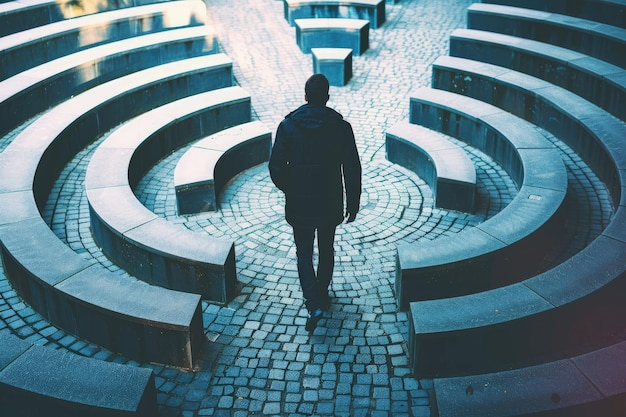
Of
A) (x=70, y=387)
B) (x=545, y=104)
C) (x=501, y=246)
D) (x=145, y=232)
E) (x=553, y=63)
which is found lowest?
(x=70, y=387)

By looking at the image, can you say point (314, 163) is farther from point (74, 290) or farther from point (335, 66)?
point (335, 66)

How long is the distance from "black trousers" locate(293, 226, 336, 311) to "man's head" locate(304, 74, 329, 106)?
1081 millimetres

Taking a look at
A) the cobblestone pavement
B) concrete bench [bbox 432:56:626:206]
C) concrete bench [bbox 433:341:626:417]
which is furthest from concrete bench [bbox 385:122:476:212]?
concrete bench [bbox 433:341:626:417]

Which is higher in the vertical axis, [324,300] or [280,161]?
[280,161]

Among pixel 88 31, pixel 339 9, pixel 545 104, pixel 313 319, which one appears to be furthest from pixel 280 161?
pixel 339 9

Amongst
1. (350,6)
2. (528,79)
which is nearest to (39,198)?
(528,79)

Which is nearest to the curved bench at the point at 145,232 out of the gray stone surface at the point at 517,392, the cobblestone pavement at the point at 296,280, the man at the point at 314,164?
the cobblestone pavement at the point at 296,280

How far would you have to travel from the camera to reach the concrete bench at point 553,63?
10.6 metres

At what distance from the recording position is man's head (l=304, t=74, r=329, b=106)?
229 inches

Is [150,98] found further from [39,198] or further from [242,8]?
[242,8]

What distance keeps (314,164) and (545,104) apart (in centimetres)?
615

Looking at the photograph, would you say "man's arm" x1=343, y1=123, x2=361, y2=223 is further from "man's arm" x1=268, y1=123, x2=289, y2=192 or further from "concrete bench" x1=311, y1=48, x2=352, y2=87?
"concrete bench" x1=311, y1=48, x2=352, y2=87

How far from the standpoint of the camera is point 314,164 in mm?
5863

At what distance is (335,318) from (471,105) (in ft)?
18.4
